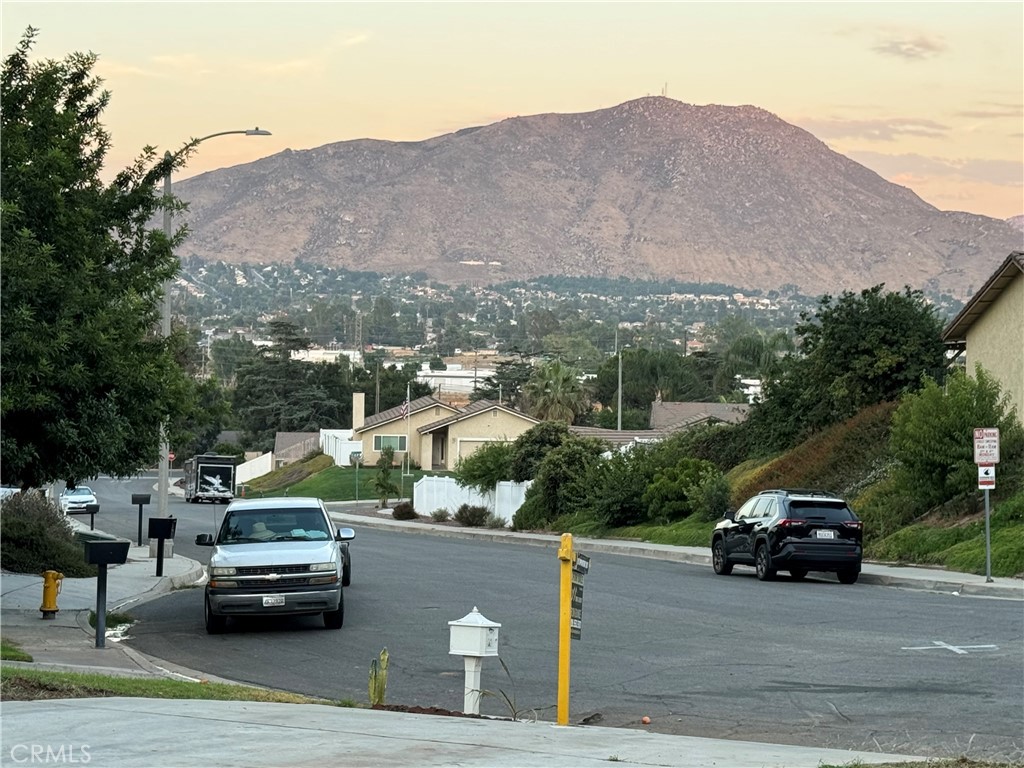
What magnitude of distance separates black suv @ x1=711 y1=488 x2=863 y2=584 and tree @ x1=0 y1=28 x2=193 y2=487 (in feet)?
40.9

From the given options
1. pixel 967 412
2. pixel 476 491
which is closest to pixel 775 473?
pixel 967 412

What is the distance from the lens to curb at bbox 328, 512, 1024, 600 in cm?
2678

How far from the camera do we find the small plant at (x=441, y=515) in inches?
2628

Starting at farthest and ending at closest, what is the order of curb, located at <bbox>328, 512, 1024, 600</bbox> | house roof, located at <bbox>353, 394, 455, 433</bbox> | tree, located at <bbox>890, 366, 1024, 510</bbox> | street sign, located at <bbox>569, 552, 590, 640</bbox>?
house roof, located at <bbox>353, 394, 455, 433</bbox>
tree, located at <bbox>890, 366, 1024, 510</bbox>
curb, located at <bbox>328, 512, 1024, 600</bbox>
street sign, located at <bbox>569, 552, 590, 640</bbox>

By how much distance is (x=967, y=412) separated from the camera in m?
33.2

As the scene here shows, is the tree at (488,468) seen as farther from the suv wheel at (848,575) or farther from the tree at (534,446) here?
the suv wheel at (848,575)

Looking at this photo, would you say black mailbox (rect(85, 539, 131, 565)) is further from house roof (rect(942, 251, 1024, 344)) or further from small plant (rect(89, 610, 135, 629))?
house roof (rect(942, 251, 1024, 344))

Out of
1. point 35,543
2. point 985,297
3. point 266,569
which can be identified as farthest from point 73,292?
point 985,297

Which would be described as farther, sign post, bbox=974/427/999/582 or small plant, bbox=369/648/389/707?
sign post, bbox=974/427/999/582

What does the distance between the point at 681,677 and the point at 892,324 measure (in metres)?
32.8

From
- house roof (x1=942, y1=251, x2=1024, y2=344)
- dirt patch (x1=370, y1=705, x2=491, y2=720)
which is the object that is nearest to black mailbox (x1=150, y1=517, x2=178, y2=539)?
dirt patch (x1=370, y1=705, x2=491, y2=720)

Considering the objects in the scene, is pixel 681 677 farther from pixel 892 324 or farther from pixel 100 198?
pixel 892 324

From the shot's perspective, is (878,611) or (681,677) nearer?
(681,677)

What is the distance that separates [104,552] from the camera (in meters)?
18.1
